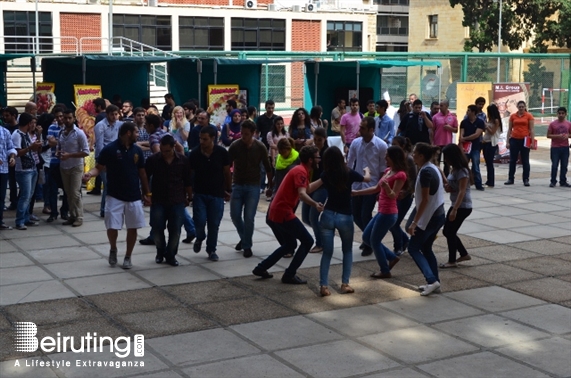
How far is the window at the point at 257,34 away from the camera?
177ft

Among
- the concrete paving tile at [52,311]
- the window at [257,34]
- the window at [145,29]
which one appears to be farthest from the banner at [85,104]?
the window at [257,34]

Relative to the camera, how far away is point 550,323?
8070 mm

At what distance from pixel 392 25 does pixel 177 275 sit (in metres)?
72.2

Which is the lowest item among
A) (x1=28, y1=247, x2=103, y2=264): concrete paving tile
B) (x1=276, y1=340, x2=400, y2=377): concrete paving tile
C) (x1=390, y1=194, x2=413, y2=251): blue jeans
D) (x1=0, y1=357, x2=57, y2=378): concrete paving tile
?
(x1=0, y1=357, x2=57, y2=378): concrete paving tile

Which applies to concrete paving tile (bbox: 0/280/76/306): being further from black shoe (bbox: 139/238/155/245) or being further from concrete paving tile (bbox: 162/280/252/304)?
black shoe (bbox: 139/238/155/245)

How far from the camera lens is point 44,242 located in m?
11.6

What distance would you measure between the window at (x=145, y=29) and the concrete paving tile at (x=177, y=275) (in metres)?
41.2

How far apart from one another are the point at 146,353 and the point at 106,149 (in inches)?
140

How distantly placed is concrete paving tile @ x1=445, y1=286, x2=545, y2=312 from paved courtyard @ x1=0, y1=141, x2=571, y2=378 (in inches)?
0.8

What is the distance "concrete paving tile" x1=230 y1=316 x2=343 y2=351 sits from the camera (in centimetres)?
737

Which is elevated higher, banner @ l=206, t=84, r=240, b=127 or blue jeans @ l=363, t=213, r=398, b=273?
banner @ l=206, t=84, r=240, b=127

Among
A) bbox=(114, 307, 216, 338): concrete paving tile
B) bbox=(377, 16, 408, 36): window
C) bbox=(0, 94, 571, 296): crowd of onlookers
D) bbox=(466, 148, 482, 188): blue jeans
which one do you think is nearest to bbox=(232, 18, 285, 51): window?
bbox=(377, 16, 408, 36): window

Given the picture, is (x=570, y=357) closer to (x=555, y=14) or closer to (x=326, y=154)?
(x=326, y=154)

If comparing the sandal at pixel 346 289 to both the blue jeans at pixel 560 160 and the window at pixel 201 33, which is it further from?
the window at pixel 201 33
